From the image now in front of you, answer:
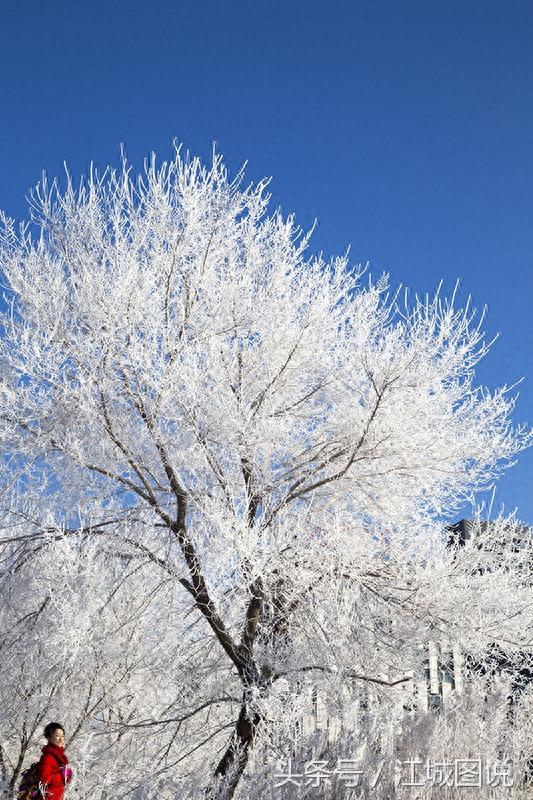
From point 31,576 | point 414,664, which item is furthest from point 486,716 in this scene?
point 31,576

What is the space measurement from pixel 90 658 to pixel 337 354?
4127mm

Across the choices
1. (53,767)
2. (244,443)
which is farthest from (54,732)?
(244,443)

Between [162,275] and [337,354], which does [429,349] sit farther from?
[162,275]

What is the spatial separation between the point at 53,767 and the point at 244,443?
3.36 metres

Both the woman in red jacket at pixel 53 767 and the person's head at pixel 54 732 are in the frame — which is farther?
the person's head at pixel 54 732

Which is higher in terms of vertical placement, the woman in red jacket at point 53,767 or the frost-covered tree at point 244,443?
the frost-covered tree at point 244,443

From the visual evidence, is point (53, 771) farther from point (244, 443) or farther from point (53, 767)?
point (244, 443)

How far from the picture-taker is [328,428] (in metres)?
8.77

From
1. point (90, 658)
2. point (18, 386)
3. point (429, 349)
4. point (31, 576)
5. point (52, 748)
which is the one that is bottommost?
point (52, 748)

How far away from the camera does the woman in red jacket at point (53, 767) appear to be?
22.3 feet

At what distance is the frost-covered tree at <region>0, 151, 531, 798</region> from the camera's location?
315 inches

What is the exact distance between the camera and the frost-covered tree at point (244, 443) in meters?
8.01

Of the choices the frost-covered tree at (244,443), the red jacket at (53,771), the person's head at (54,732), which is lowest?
the red jacket at (53,771)

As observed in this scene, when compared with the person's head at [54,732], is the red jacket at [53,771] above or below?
below
